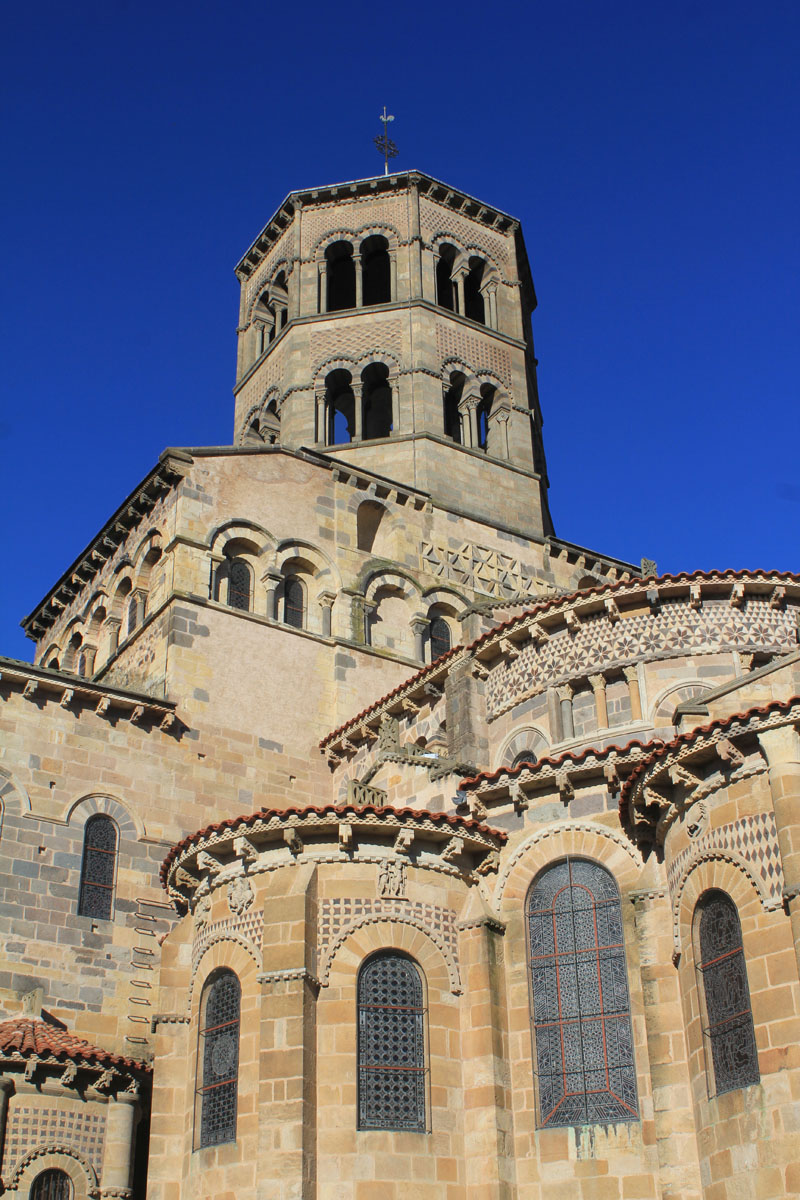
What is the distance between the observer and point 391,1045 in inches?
674

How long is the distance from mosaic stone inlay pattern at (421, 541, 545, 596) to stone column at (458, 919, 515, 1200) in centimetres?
1478

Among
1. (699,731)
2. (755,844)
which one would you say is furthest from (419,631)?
(755,844)

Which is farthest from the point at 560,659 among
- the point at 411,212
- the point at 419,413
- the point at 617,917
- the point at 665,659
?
the point at 411,212

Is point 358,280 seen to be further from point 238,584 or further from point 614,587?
point 614,587

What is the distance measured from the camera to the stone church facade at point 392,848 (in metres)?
15.9

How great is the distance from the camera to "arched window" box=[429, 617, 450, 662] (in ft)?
102

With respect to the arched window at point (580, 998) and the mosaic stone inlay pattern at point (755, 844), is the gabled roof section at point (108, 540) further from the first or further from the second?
the mosaic stone inlay pattern at point (755, 844)

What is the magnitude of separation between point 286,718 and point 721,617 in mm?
9924

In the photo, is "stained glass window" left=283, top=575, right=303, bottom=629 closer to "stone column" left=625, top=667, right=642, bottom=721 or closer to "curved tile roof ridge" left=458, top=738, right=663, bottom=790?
"stone column" left=625, top=667, right=642, bottom=721

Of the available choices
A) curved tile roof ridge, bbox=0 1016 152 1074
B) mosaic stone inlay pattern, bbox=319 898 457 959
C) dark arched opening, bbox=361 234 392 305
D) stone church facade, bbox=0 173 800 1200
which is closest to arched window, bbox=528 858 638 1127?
stone church facade, bbox=0 173 800 1200

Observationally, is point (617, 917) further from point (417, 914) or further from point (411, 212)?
point (411, 212)

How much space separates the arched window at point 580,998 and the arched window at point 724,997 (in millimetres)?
1739

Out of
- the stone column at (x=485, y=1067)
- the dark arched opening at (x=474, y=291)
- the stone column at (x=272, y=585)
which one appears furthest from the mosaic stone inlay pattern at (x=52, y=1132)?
the dark arched opening at (x=474, y=291)

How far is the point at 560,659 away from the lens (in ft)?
73.8
